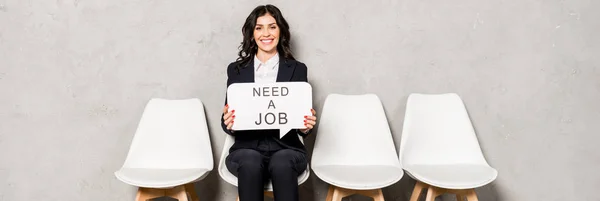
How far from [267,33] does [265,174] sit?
2.01 feet

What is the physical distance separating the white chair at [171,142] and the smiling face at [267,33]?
47 centimetres

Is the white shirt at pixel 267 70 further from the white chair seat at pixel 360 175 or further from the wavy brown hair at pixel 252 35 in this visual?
the white chair seat at pixel 360 175

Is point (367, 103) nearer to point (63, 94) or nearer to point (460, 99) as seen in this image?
point (460, 99)

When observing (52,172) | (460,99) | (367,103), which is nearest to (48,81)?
(52,172)

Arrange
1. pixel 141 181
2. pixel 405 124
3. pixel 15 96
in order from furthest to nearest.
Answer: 1. pixel 15 96
2. pixel 405 124
3. pixel 141 181

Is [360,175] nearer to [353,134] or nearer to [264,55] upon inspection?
[353,134]

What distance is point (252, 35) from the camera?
7.85 ft

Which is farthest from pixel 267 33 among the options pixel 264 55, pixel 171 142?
pixel 171 142

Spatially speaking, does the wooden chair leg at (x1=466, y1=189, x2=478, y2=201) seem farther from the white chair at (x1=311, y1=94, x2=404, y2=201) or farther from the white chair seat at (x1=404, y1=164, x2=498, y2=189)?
the white chair at (x1=311, y1=94, x2=404, y2=201)

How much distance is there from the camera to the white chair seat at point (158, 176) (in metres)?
2.15

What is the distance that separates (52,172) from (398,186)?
5.78ft

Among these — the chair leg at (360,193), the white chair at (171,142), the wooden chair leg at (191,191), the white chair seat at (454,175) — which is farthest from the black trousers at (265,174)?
the white chair seat at (454,175)

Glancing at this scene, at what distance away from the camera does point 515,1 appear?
8.73 feet

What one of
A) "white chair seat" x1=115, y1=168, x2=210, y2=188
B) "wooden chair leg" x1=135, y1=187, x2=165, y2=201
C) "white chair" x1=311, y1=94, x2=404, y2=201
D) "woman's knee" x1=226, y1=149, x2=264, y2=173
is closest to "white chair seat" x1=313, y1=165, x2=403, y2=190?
"white chair" x1=311, y1=94, x2=404, y2=201
